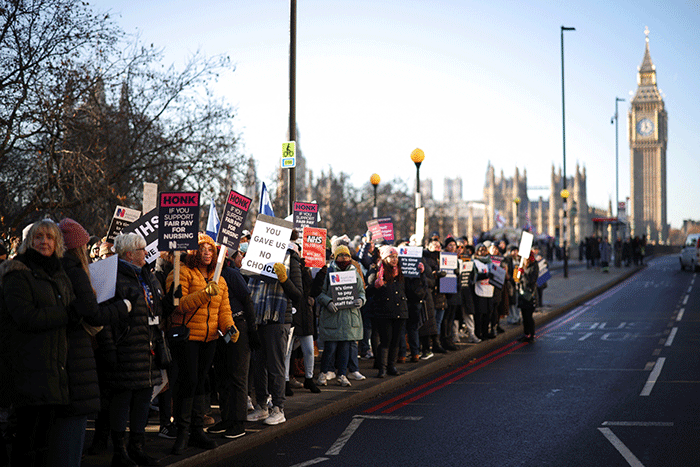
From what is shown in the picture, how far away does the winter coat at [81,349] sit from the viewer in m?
4.87

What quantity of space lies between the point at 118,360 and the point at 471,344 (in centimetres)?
933

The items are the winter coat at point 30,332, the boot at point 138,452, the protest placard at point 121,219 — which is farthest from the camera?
the protest placard at point 121,219

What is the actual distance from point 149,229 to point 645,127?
621ft

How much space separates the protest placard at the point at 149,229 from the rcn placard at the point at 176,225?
1.13 m

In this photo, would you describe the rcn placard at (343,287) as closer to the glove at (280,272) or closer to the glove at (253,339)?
the glove at (280,272)

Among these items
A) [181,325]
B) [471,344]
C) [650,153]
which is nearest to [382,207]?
[471,344]

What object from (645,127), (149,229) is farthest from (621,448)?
Result: (645,127)

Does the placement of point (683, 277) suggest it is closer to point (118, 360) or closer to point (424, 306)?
point (424, 306)

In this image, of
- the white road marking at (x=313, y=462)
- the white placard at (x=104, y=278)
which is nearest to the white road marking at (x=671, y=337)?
the white road marking at (x=313, y=462)

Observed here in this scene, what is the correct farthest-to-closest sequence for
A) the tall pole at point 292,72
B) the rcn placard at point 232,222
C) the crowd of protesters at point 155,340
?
the tall pole at point 292,72
the rcn placard at point 232,222
the crowd of protesters at point 155,340

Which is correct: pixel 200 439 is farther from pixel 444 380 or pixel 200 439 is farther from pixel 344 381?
pixel 444 380

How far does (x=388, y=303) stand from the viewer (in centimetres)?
1026

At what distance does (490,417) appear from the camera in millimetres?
8211

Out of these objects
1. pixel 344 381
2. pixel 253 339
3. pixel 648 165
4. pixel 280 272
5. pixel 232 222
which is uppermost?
pixel 648 165
